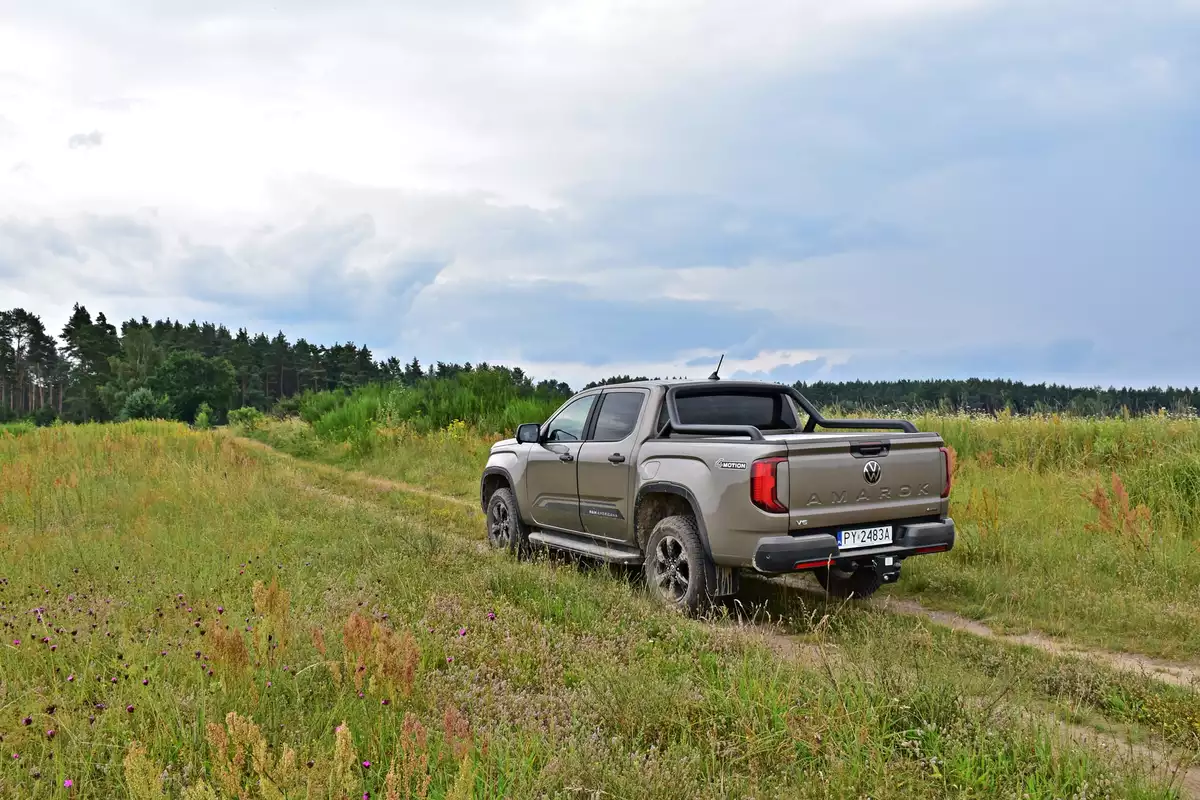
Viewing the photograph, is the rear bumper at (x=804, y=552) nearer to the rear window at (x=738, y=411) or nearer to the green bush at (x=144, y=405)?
the rear window at (x=738, y=411)

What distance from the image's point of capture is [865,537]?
627 centimetres

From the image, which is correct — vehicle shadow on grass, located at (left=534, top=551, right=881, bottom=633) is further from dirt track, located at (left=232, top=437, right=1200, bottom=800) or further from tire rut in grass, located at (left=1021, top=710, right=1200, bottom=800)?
tire rut in grass, located at (left=1021, top=710, right=1200, bottom=800)

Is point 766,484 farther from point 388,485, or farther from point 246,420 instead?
point 246,420

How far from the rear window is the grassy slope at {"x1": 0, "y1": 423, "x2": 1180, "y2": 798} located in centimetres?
177

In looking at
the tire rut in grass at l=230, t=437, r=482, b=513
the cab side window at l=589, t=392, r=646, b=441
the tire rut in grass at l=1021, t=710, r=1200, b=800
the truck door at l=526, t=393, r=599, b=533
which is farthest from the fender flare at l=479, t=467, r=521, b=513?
the tire rut in grass at l=1021, t=710, r=1200, b=800

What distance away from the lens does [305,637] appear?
194 inches

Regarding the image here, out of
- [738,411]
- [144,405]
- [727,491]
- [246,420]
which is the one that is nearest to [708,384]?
[738,411]

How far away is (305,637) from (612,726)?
217cm

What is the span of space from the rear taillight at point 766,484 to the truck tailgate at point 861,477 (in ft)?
0.37

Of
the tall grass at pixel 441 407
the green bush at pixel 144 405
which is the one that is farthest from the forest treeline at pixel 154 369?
the tall grass at pixel 441 407

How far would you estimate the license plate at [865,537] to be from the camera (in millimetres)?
6168

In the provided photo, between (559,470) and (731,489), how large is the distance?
9.05ft

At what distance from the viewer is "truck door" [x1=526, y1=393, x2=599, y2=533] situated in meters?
8.14

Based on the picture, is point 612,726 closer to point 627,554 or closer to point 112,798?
point 112,798
